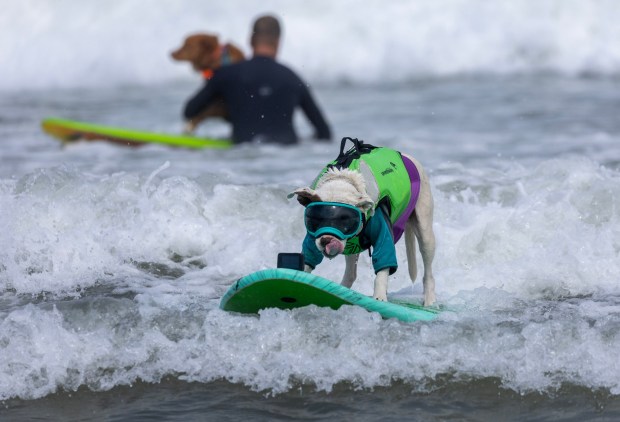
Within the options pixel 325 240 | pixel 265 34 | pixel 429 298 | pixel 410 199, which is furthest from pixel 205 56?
→ pixel 325 240

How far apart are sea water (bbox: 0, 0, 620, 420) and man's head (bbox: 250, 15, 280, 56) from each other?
1.10 meters

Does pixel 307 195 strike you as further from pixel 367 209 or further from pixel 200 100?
pixel 200 100

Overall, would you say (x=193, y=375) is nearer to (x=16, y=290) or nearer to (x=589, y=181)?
(x=16, y=290)

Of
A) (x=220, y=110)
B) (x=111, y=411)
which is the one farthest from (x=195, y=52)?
(x=111, y=411)

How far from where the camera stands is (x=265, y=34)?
11812 mm

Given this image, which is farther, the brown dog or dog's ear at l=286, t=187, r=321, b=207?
the brown dog

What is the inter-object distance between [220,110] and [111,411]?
732 centimetres

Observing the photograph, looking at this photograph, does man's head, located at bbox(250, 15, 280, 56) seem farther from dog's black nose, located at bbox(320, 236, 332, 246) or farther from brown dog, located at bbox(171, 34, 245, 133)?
dog's black nose, located at bbox(320, 236, 332, 246)

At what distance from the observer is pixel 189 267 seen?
7.54 meters

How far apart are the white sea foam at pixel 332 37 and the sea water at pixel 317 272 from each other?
5363mm

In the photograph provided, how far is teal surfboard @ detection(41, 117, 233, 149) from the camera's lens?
1212 cm

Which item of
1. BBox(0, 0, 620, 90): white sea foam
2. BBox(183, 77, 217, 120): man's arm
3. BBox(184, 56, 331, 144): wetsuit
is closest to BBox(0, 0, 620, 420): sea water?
BBox(184, 56, 331, 144): wetsuit

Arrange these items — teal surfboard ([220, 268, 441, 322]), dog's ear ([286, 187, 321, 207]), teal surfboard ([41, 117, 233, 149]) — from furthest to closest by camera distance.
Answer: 1. teal surfboard ([41, 117, 233, 149])
2. teal surfboard ([220, 268, 441, 322])
3. dog's ear ([286, 187, 321, 207])

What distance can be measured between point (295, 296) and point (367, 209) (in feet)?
1.92
